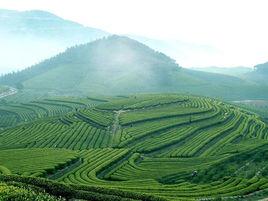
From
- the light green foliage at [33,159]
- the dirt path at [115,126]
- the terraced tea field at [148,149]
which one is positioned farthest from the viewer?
the dirt path at [115,126]

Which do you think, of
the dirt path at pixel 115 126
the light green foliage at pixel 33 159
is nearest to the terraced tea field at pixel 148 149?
the dirt path at pixel 115 126

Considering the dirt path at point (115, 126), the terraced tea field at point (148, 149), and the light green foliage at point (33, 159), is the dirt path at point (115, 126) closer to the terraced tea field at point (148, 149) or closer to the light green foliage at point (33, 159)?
the terraced tea field at point (148, 149)

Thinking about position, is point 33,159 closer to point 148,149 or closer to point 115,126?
point 148,149

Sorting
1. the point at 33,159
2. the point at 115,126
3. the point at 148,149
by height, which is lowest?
the point at 33,159

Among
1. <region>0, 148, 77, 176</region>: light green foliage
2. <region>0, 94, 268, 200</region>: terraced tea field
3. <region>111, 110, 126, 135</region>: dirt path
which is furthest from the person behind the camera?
<region>111, 110, 126, 135</region>: dirt path

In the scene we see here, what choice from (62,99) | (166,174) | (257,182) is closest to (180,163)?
(166,174)

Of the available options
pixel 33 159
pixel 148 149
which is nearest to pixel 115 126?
pixel 148 149

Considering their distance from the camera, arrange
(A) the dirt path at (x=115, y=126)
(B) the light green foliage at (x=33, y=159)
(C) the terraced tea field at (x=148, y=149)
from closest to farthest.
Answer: (C) the terraced tea field at (x=148, y=149) → (B) the light green foliage at (x=33, y=159) → (A) the dirt path at (x=115, y=126)

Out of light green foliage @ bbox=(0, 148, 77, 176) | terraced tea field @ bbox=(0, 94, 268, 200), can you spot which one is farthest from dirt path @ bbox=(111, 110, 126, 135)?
light green foliage @ bbox=(0, 148, 77, 176)

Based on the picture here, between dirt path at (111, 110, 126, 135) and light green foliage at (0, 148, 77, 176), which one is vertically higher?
dirt path at (111, 110, 126, 135)

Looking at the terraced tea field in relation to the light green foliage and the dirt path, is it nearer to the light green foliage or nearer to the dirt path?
the dirt path
